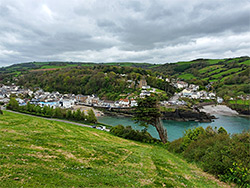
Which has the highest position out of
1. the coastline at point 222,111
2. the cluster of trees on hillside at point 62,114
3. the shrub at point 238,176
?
A: the shrub at point 238,176

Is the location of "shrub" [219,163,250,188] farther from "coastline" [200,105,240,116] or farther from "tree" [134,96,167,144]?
"coastline" [200,105,240,116]

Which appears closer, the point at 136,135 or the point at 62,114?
the point at 136,135

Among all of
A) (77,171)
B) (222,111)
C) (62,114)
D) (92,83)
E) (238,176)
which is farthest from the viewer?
(92,83)

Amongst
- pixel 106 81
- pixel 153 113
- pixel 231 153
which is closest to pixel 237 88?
pixel 106 81

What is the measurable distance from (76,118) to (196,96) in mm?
68383

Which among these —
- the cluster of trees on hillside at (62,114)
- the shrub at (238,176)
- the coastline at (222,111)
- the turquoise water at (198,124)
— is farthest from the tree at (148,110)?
the coastline at (222,111)

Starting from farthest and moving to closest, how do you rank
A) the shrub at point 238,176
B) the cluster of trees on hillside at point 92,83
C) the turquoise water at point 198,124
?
the cluster of trees on hillside at point 92,83 → the turquoise water at point 198,124 → the shrub at point 238,176

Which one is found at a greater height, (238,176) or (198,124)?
(238,176)

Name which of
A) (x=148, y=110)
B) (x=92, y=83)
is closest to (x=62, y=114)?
(x=148, y=110)

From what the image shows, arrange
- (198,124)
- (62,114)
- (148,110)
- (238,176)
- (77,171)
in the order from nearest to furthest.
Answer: (77,171) < (238,176) < (148,110) < (62,114) < (198,124)

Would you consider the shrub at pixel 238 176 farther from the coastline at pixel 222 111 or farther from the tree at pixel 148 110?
the coastline at pixel 222 111

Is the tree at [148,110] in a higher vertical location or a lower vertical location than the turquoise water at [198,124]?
higher

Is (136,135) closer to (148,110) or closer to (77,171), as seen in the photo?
(148,110)

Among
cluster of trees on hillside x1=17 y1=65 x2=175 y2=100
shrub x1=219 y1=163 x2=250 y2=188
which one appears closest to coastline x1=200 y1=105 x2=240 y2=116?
cluster of trees on hillside x1=17 y1=65 x2=175 y2=100
